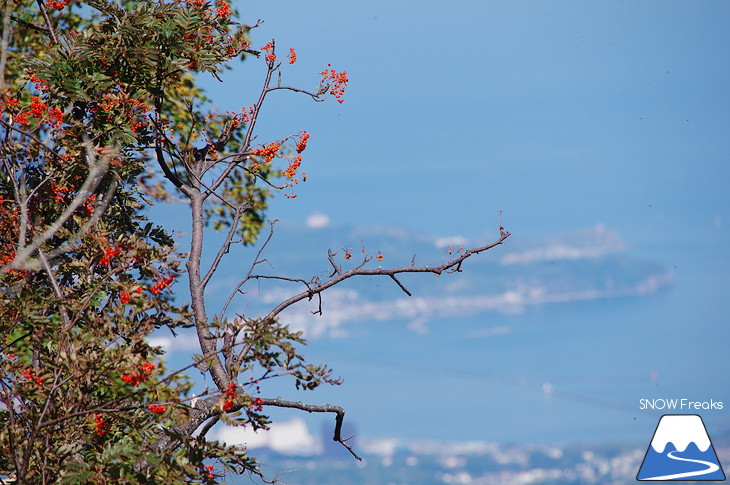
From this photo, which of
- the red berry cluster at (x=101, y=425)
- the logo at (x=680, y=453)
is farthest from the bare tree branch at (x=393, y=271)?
the logo at (x=680, y=453)

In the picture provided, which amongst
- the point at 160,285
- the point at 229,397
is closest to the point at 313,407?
the point at 229,397

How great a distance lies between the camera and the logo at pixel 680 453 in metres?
11.1

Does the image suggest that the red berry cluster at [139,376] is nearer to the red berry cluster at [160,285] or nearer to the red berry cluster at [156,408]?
the red berry cluster at [156,408]

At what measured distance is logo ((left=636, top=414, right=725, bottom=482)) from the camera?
11109mm

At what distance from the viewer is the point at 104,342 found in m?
6.37

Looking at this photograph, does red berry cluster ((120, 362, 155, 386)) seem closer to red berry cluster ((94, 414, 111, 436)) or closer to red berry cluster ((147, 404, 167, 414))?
red berry cluster ((147, 404, 167, 414))

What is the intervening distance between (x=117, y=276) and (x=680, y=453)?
8.33m

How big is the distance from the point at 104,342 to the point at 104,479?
1060 millimetres

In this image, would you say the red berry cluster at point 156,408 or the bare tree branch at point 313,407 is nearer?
the red berry cluster at point 156,408

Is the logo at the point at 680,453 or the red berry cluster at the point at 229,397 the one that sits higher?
the logo at the point at 680,453

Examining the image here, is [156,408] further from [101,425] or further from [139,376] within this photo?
[101,425]

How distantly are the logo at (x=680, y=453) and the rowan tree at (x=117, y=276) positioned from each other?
5.38 meters

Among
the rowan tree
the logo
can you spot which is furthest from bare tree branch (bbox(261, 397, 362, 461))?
the logo

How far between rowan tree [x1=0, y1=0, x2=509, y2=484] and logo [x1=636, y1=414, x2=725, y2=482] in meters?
5.38
